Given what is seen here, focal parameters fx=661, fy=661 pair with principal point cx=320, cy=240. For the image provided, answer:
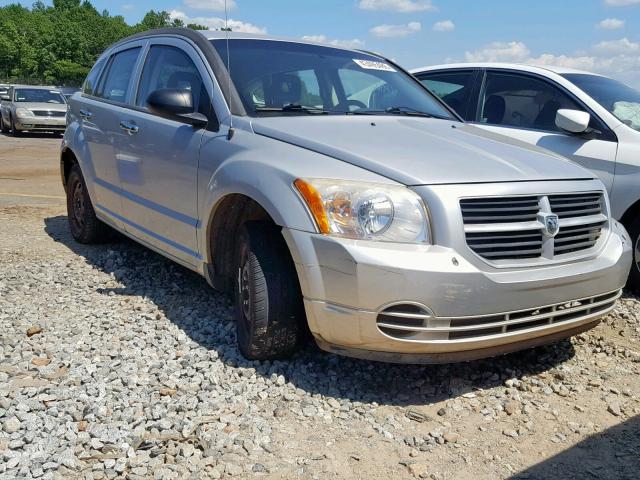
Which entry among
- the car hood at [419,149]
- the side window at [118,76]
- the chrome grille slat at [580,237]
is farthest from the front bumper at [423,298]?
the side window at [118,76]

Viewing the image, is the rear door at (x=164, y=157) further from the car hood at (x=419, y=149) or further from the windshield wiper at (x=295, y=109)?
the car hood at (x=419, y=149)

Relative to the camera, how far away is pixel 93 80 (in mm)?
6016

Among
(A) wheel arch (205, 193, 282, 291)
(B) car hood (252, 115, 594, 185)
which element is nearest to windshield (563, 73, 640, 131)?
(B) car hood (252, 115, 594, 185)

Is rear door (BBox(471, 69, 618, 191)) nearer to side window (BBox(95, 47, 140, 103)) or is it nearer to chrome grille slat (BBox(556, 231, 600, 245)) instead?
chrome grille slat (BBox(556, 231, 600, 245))

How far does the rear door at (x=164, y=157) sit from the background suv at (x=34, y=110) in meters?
16.2

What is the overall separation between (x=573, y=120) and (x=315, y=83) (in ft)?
6.61

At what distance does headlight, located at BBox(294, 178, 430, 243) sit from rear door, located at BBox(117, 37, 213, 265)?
4.02ft

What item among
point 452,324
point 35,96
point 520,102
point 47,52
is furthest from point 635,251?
point 47,52

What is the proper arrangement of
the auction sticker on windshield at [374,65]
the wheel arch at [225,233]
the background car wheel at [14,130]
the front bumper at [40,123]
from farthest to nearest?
1. the background car wheel at [14,130]
2. the front bumper at [40,123]
3. the auction sticker on windshield at [374,65]
4. the wheel arch at [225,233]

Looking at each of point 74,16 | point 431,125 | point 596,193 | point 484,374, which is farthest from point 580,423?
point 74,16

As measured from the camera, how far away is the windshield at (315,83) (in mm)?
3941

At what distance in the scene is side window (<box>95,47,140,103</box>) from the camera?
16.8ft

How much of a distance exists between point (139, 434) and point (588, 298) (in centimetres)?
224

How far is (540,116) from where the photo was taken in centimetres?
547
